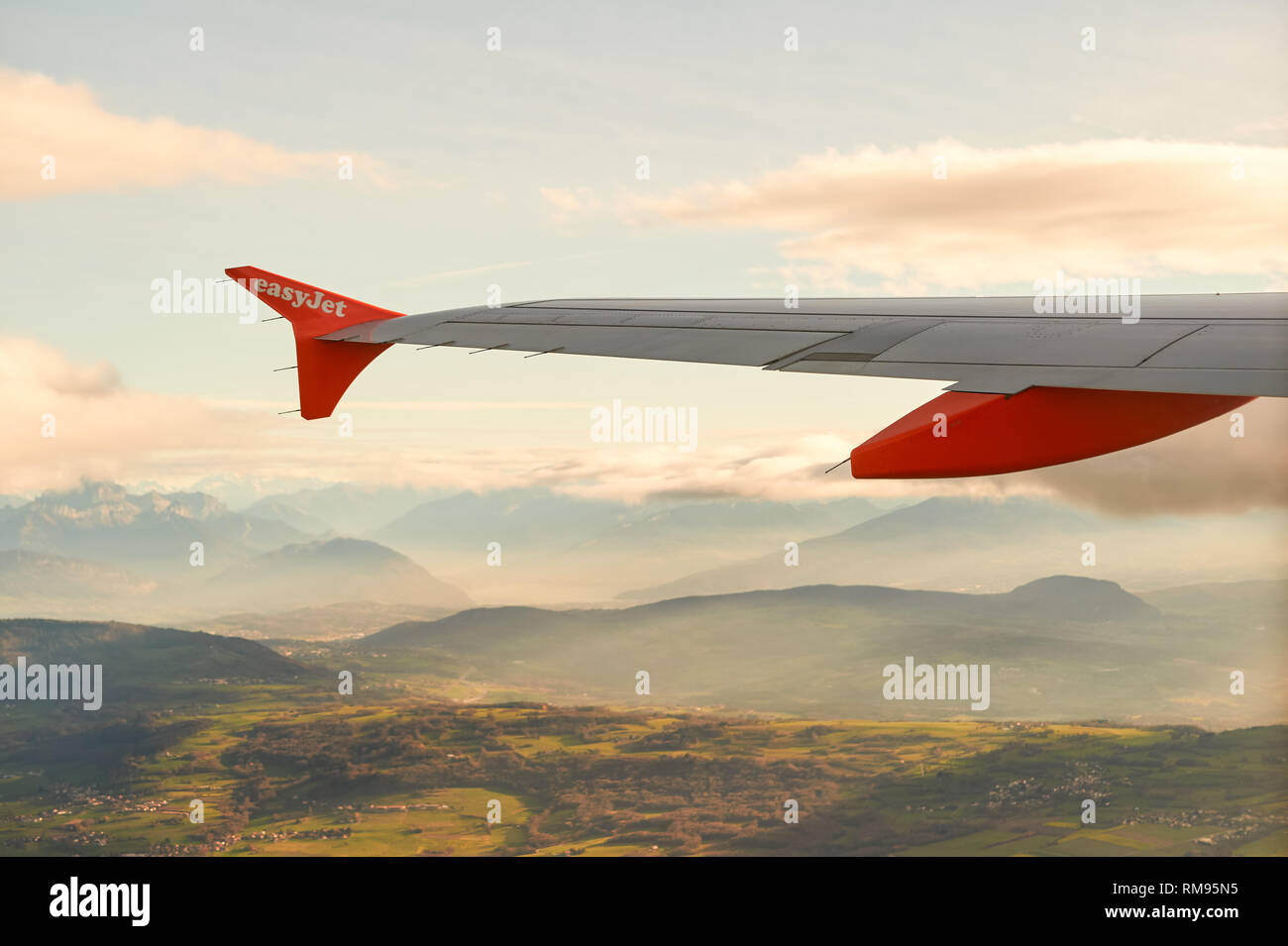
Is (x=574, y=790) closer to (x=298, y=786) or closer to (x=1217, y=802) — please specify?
(x=298, y=786)

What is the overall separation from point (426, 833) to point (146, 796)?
51899mm

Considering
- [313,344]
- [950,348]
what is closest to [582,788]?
[313,344]

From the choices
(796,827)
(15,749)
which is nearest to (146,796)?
(15,749)

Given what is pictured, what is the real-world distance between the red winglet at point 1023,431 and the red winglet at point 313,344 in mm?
7017

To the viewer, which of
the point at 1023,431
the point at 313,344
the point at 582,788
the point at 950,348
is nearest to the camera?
the point at 1023,431

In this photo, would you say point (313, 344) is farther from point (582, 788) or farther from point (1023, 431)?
point (582, 788)

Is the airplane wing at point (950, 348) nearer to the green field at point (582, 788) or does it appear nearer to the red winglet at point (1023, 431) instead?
the red winglet at point (1023, 431)

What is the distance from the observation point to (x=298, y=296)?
36.0ft

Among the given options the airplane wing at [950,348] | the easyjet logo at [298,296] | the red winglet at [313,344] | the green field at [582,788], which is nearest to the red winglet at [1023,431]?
the airplane wing at [950,348]

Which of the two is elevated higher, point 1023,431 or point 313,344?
point 313,344

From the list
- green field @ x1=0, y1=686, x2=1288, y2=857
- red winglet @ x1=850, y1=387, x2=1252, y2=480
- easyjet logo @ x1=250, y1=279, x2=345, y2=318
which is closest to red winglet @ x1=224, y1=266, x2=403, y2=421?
easyjet logo @ x1=250, y1=279, x2=345, y2=318

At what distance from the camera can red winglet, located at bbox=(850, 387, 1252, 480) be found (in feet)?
19.7

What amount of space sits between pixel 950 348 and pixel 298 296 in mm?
7873

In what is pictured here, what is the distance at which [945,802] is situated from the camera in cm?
15525
